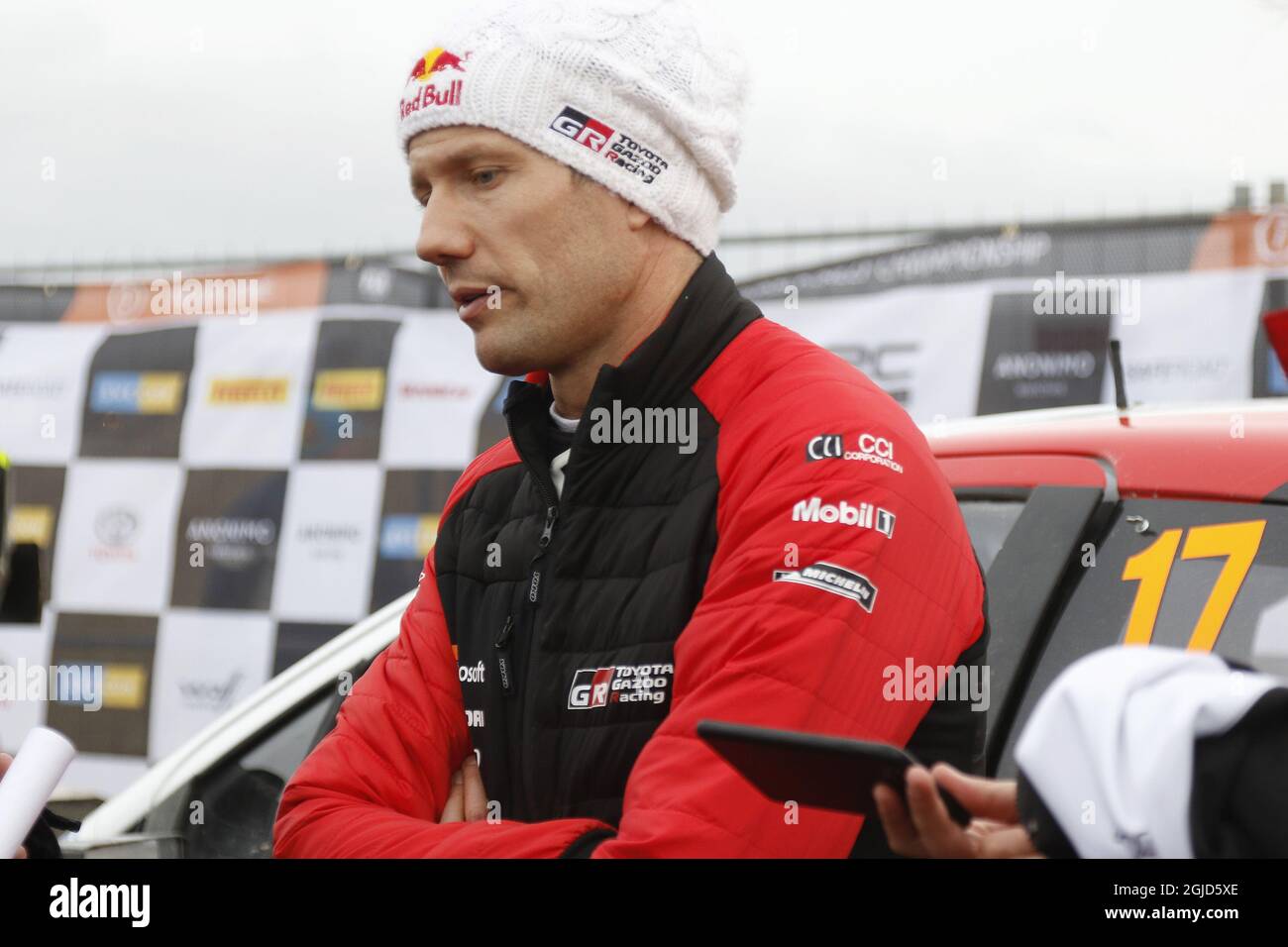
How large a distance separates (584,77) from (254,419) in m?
5.26

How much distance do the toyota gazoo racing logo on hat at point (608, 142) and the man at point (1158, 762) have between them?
1241 millimetres

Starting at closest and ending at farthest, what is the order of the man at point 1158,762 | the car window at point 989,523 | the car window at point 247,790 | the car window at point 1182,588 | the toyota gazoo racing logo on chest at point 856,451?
the man at point 1158,762
the toyota gazoo racing logo on chest at point 856,451
the car window at point 1182,588
the car window at point 989,523
the car window at point 247,790

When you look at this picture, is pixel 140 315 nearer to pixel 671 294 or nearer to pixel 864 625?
pixel 671 294

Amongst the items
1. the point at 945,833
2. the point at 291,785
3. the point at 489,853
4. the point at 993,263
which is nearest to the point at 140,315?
the point at 993,263

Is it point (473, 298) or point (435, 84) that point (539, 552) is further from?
point (435, 84)

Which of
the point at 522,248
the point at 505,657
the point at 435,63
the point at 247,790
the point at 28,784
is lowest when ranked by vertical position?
the point at 247,790

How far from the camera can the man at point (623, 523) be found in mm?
1718

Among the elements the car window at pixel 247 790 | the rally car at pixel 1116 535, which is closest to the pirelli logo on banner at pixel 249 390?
the car window at pixel 247 790

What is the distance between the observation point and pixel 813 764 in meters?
1.19

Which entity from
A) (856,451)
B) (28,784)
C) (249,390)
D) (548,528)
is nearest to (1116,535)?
(856,451)

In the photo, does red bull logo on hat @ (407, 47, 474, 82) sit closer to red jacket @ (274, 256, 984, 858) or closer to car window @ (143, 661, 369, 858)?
red jacket @ (274, 256, 984, 858)

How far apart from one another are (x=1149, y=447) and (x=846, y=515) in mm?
727

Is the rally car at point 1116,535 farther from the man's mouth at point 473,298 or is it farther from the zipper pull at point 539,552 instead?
the man's mouth at point 473,298

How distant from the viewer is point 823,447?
1836 millimetres
